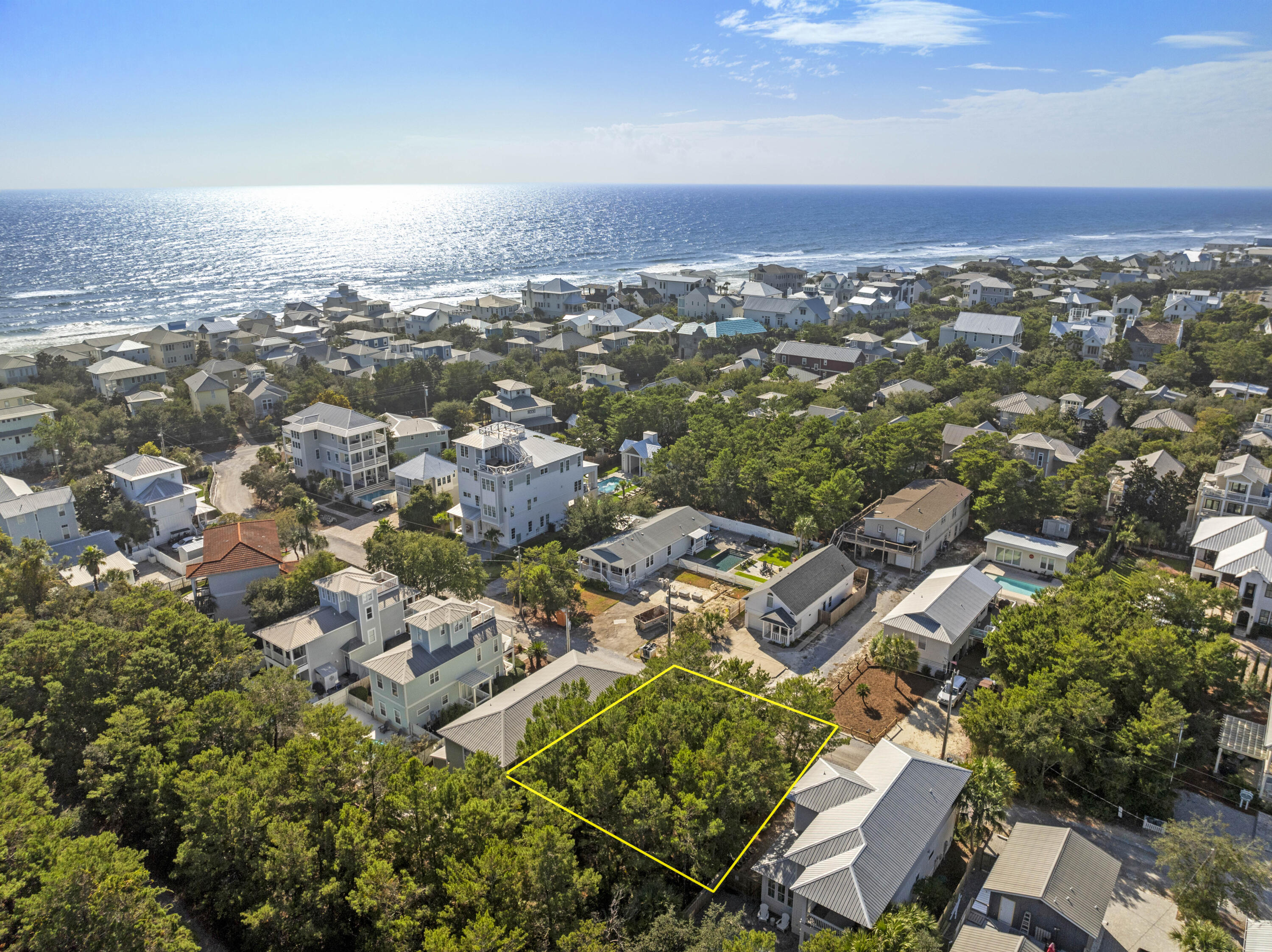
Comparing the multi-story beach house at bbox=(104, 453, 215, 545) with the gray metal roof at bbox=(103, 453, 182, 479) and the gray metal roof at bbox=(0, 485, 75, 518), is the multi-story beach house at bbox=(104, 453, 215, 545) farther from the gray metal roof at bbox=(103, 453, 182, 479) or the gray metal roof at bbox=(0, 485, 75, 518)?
the gray metal roof at bbox=(0, 485, 75, 518)

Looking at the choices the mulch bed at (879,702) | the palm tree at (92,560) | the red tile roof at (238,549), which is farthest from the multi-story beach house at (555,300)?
the mulch bed at (879,702)

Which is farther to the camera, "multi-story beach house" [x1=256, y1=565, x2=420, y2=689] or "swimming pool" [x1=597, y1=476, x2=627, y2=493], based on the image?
"swimming pool" [x1=597, y1=476, x2=627, y2=493]

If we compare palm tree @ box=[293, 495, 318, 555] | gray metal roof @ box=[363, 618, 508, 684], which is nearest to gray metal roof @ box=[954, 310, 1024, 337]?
palm tree @ box=[293, 495, 318, 555]

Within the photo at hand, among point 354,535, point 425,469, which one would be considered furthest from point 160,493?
point 425,469

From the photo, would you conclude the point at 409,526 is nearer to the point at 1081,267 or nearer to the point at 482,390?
the point at 482,390

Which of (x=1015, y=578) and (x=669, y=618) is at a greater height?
(x=1015, y=578)

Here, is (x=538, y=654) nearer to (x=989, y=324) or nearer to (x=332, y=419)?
(x=332, y=419)
